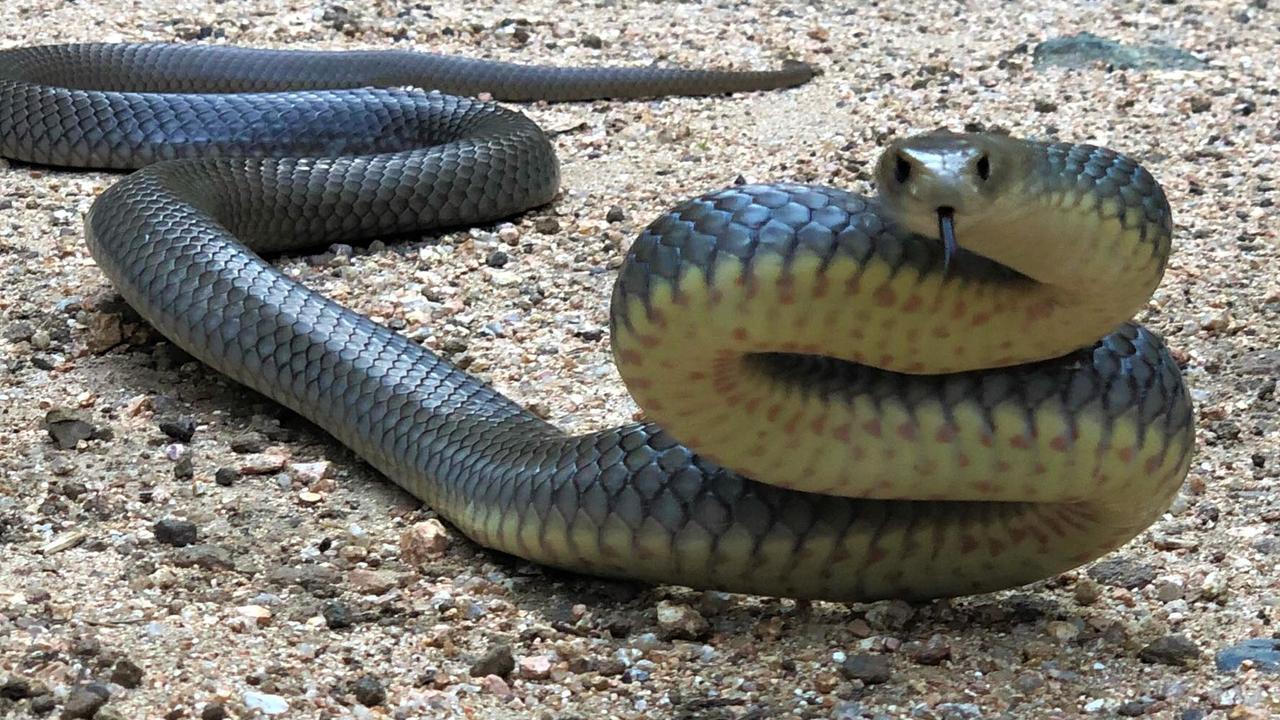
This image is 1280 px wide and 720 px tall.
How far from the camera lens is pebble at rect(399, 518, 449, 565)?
2.98m

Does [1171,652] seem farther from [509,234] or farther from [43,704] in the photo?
[509,234]

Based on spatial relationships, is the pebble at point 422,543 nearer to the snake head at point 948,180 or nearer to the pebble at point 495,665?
the pebble at point 495,665

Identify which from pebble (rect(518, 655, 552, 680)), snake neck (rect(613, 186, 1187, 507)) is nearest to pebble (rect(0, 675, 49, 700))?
pebble (rect(518, 655, 552, 680))

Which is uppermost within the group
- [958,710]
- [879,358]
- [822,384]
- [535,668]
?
[879,358]

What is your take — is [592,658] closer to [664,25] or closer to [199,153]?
[199,153]

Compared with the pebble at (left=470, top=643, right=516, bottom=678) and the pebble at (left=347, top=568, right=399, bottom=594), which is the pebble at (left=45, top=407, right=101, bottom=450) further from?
the pebble at (left=470, top=643, right=516, bottom=678)

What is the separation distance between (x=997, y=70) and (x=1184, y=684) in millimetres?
5033

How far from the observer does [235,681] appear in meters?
2.35

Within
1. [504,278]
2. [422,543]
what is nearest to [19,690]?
[422,543]

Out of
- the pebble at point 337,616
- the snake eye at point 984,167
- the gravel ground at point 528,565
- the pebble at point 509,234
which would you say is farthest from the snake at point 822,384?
the pebble at point 509,234

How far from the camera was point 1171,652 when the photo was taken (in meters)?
2.46

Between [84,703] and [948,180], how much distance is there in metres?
1.42

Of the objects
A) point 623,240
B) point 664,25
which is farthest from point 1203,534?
point 664,25

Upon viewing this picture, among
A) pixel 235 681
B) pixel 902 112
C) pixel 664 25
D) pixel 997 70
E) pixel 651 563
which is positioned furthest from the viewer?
pixel 664 25
